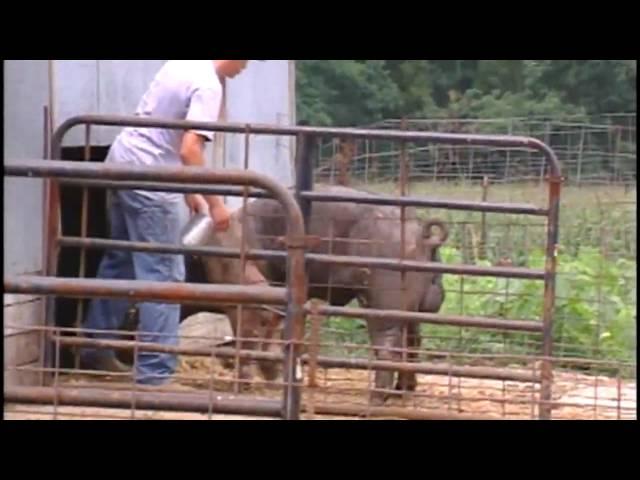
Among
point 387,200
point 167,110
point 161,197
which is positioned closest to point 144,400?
point 387,200

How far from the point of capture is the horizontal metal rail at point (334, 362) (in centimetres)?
557

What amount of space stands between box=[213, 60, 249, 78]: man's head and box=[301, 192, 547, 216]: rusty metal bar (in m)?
0.72

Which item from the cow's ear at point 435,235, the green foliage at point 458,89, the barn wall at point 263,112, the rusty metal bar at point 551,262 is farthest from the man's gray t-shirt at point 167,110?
the green foliage at point 458,89

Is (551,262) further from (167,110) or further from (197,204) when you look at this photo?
(167,110)

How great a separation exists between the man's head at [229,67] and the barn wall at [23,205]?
0.77 m

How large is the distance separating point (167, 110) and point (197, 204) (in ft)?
1.58

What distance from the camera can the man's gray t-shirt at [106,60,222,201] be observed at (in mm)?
7180

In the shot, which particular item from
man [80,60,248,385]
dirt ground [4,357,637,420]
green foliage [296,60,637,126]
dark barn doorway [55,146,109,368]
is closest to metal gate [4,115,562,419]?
dirt ground [4,357,637,420]

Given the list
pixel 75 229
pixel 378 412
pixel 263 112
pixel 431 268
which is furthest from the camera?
pixel 263 112

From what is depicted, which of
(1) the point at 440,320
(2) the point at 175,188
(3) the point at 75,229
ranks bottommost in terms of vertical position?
(1) the point at 440,320

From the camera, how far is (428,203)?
6.87m

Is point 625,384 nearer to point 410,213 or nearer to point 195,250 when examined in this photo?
point 410,213

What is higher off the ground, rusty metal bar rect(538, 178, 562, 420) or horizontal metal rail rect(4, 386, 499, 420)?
rusty metal bar rect(538, 178, 562, 420)

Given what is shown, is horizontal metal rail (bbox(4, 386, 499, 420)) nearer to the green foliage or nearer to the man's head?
the man's head
